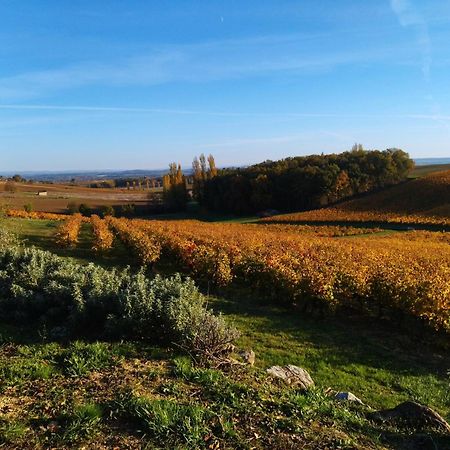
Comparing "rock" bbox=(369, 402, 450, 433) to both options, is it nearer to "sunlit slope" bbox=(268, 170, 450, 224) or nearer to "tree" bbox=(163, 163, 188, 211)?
"sunlit slope" bbox=(268, 170, 450, 224)

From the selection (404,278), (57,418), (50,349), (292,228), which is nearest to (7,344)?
(50,349)

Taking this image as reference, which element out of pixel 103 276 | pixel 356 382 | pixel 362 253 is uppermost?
pixel 103 276

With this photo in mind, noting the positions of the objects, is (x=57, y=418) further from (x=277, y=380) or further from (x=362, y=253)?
(x=362, y=253)

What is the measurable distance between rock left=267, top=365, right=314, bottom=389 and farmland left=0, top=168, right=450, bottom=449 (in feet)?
1.11

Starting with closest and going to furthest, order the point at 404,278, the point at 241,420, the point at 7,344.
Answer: the point at 241,420, the point at 7,344, the point at 404,278

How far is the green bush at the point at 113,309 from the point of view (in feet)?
26.2

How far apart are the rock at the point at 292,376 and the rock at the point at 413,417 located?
1.41 m

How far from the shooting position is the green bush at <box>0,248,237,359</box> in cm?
800

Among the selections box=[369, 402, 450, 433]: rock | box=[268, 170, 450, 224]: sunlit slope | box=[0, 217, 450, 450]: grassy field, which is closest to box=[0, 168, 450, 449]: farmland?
box=[0, 217, 450, 450]: grassy field

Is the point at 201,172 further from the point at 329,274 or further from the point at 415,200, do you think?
the point at 329,274

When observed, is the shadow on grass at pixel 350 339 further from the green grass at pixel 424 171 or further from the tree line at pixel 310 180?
the green grass at pixel 424 171

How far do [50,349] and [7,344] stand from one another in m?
1.22

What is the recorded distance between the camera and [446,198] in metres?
56.1

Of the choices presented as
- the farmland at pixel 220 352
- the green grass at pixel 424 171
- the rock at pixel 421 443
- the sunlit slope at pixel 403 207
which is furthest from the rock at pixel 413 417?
the green grass at pixel 424 171
